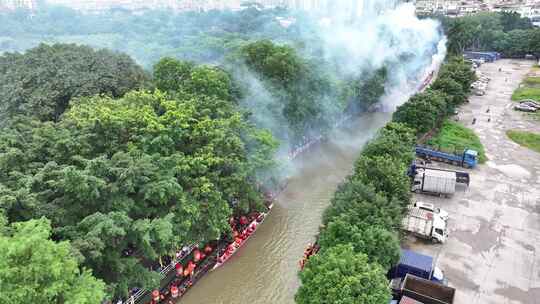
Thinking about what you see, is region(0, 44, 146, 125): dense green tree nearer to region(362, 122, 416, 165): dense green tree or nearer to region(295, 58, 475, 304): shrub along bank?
region(362, 122, 416, 165): dense green tree

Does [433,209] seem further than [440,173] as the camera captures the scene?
No

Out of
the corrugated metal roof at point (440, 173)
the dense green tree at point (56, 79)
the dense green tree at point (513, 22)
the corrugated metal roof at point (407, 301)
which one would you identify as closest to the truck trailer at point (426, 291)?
the corrugated metal roof at point (407, 301)

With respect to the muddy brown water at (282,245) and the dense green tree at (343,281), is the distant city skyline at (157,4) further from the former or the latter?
the dense green tree at (343,281)

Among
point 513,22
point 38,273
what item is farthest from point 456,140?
point 513,22

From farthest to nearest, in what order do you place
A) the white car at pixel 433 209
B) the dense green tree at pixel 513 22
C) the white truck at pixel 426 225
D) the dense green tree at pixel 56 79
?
1. the dense green tree at pixel 513 22
2. the dense green tree at pixel 56 79
3. the white car at pixel 433 209
4. the white truck at pixel 426 225

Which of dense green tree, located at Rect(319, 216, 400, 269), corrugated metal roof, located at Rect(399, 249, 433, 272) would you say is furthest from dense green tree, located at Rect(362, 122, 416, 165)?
dense green tree, located at Rect(319, 216, 400, 269)

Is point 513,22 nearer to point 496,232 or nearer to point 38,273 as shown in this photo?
point 496,232
